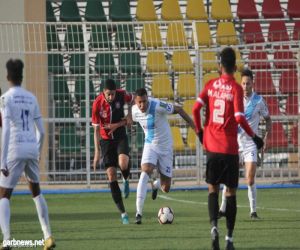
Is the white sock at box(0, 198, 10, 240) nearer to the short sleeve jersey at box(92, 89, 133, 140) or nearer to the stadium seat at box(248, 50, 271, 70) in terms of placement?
the short sleeve jersey at box(92, 89, 133, 140)

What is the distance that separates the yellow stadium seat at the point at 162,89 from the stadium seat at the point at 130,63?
0.53 m

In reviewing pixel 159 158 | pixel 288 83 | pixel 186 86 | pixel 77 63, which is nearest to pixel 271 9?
pixel 288 83

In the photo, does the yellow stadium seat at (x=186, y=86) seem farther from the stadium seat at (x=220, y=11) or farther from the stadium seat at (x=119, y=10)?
the stadium seat at (x=119, y=10)

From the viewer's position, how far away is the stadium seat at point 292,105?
83.6 feet

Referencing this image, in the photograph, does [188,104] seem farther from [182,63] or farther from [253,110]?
[253,110]

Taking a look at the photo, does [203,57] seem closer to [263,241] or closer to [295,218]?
[295,218]

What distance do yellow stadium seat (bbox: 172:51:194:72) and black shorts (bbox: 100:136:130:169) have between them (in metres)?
8.42

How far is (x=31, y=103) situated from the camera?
37.9 ft

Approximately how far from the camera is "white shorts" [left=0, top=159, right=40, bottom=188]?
1150 cm

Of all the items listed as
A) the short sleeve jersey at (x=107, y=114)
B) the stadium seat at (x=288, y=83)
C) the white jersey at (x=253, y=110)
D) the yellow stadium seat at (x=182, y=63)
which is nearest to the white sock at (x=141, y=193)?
the short sleeve jersey at (x=107, y=114)

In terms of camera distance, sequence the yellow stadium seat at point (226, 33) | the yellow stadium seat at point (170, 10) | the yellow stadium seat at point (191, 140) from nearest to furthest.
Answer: the yellow stadium seat at point (191, 140), the yellow stadium seat at point (226, 33), the yellow stadium seat at point (170, 10)

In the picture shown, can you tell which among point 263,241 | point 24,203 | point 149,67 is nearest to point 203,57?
point 149,67

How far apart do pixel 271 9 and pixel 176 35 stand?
573 centimetres

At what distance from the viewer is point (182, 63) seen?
24.9 meters
